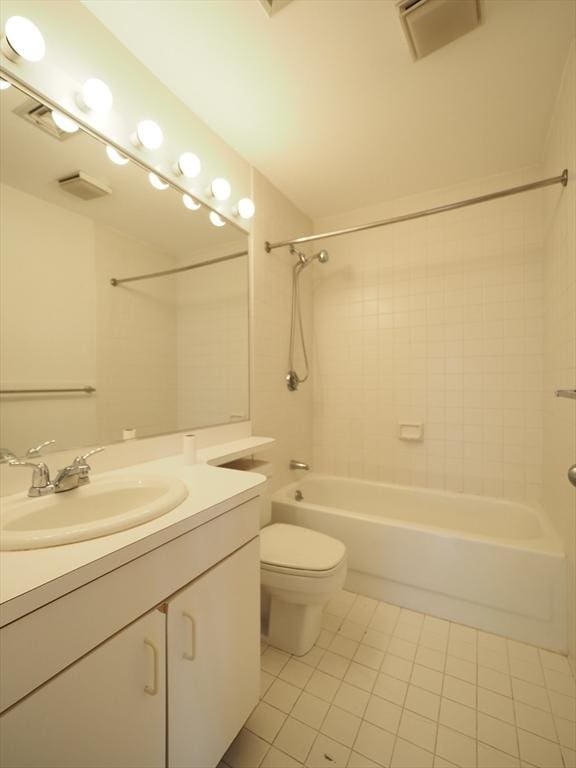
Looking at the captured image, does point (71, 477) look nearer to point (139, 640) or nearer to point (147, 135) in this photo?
point (139, 640)

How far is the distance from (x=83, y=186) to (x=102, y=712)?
1396 mm

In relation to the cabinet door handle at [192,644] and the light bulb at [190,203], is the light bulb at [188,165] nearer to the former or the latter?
the light bulb at [190,203]

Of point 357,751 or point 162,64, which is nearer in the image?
point 357,751

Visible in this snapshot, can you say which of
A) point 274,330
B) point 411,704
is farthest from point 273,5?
point 411,704

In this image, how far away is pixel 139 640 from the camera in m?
0.65

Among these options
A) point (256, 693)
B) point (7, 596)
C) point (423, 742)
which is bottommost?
point (423, 742)

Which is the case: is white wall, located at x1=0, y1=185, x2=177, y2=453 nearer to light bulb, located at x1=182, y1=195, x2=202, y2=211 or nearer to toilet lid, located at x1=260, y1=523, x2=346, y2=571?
light bulb, located at x1=182, y1=195, x2=202, y2=211

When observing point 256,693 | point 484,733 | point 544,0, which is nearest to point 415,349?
point 544,0

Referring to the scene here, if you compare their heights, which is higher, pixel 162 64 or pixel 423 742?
pixel 162 64

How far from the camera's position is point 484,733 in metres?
1.07

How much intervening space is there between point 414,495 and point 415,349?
99 centimetres

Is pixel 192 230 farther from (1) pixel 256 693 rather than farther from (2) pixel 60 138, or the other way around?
(1) pixel 256 693

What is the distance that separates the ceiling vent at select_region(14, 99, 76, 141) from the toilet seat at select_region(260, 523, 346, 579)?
1653mm

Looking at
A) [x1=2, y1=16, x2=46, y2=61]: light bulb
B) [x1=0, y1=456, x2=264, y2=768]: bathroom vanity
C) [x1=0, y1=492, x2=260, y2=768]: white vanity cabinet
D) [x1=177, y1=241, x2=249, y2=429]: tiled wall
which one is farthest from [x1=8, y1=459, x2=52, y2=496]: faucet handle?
[x1=2, y1=16, x2=46, y2=61]: light bulb
